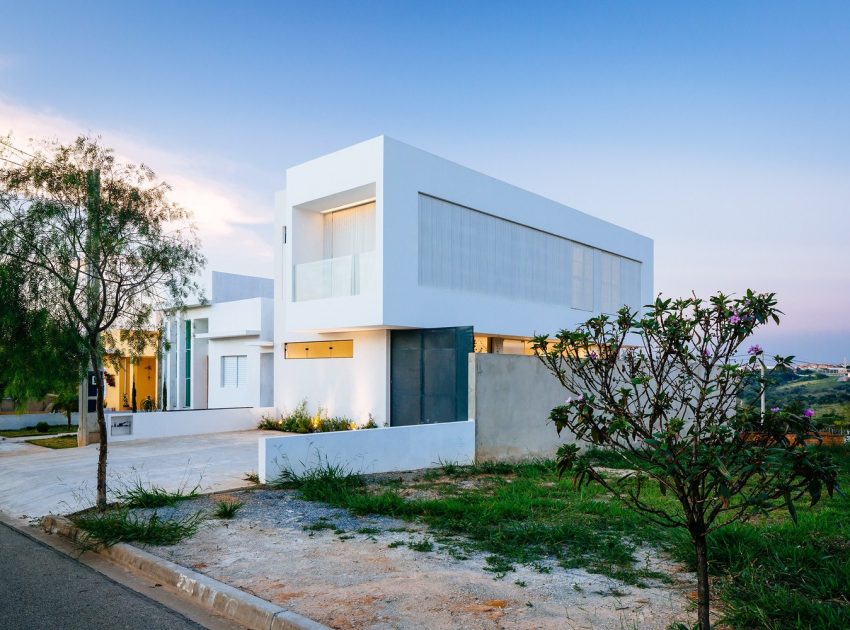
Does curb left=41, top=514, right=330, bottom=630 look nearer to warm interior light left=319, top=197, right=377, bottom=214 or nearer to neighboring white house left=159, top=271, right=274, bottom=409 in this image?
warm interior light left=319, top=197, right=377, bottom=214

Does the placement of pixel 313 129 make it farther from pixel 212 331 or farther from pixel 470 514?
pixel 470 514

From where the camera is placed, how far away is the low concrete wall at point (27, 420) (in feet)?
77.0

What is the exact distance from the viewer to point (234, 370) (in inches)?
980

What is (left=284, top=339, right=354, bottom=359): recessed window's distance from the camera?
19312 mm

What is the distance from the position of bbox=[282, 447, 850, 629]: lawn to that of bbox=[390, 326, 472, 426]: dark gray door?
436 centimetres

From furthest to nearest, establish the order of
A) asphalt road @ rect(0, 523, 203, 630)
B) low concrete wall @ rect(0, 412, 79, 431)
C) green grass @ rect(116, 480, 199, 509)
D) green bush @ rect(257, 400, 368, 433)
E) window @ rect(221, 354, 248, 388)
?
window @ rect(221, 354, 248, 388) → low concrete wall @ rect(0, 412, 79, 431) → green bush @ rect(257, 400, 368, 433) → green grass @ rect(116, 480, 199, 509) → asphalt road @ rect(0, 523, 203, 630)

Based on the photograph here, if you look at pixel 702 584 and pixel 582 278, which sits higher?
pixel 582 278

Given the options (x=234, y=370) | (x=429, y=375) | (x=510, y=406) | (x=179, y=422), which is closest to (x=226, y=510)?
(x=510, y=406)

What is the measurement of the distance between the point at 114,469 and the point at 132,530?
5.94 meters

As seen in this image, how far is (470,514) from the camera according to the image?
8297mm

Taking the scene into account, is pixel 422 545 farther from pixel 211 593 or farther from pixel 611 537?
pixel 211 593

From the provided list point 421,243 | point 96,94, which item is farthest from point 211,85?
point 421,243

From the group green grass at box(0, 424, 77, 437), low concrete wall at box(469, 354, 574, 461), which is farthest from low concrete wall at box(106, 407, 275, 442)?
low concrete wall at box(469, 354, 574, 461)

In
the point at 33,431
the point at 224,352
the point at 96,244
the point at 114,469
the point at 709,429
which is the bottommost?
the point at 33,431
